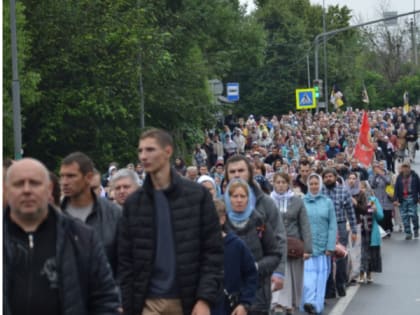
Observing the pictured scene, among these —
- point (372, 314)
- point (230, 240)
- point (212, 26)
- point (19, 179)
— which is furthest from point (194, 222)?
point (212, 26)

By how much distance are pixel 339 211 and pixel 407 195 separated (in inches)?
372

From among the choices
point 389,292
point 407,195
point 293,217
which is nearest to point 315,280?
point 293,217

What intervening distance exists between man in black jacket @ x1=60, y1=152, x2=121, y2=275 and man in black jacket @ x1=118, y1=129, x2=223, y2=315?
367 millimetres

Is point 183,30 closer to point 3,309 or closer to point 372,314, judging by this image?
point 372,314

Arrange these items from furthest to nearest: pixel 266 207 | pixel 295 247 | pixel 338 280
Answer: pixel 338 280
pixel 295 247
pixel 266 207

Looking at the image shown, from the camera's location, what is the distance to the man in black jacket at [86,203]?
25.1 feet

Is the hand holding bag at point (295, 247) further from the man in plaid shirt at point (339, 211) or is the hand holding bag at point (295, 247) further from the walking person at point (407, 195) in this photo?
the walking person at point (407, 195)

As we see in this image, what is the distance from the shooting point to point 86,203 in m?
7.73

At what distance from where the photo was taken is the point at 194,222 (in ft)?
23.4

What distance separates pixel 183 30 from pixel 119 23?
793cm

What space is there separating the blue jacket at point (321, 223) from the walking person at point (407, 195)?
10.7 m

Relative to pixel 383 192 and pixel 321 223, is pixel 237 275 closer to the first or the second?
pixel 321 223

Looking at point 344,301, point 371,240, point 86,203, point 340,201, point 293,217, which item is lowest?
point 344,301

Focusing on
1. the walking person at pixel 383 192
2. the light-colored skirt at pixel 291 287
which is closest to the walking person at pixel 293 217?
the light-colored skirt at pixel 291 287
